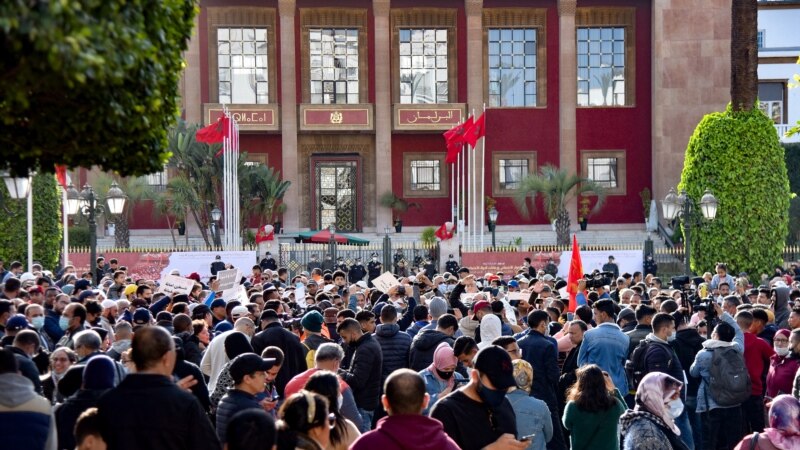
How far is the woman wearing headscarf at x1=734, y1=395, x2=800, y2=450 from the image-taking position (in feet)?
24.8

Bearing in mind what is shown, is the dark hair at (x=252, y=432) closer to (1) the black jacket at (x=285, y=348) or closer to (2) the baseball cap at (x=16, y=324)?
(2) the baseball cap at (x=16, y=324)

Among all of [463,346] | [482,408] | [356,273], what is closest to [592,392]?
[463,346]

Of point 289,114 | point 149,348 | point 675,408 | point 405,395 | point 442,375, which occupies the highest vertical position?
point 289,114

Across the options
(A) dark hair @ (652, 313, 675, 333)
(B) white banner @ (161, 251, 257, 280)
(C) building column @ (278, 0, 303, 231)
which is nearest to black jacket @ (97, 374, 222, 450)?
(A) dark hair @ (652, 313, 675, 333)

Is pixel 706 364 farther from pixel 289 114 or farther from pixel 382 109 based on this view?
pixel 289 114

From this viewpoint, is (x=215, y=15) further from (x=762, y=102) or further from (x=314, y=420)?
(x=314, y=420)

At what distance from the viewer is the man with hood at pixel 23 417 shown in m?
6.81

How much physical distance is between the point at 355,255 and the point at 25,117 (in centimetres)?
3125

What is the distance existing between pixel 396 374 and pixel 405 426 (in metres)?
0.29

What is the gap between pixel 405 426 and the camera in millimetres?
6086

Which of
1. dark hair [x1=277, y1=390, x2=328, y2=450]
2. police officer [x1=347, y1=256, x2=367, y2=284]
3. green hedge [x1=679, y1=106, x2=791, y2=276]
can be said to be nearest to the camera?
dark hair [x1=277, y1=390, x2=328, y2=450]

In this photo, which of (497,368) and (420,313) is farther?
(420,313)

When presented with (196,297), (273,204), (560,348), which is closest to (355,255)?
(273,204)

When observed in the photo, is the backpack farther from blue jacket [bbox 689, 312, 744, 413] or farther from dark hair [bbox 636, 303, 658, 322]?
dark hair [bbox 636, 303, 658, 322]
